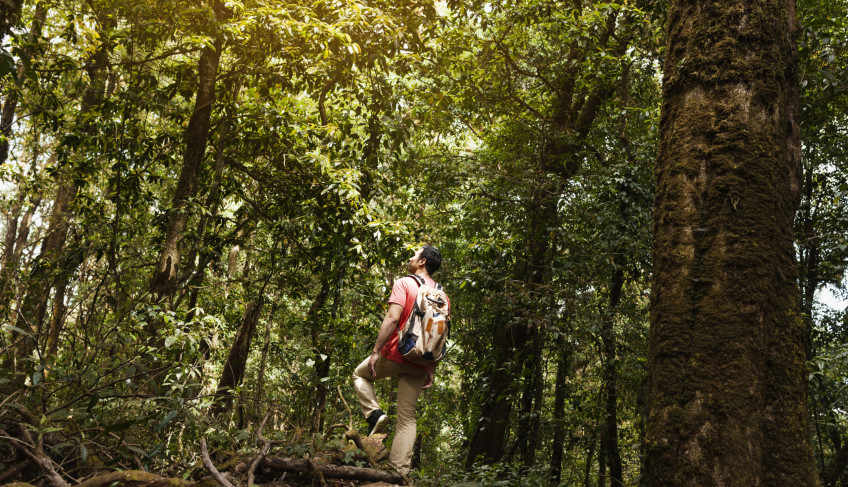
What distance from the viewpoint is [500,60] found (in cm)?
923

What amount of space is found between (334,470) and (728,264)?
10.5 feet

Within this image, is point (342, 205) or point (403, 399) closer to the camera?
point (403, 399)

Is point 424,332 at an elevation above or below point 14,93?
below

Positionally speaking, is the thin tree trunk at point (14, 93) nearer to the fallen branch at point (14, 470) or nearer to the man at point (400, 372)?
the fallen branch at point (14, 470)

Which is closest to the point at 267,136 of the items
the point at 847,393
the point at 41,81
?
the point at 41,81

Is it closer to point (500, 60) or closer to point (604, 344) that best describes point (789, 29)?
point (604, 344)

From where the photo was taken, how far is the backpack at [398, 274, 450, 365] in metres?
4.46

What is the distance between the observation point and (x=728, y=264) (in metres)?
2.11

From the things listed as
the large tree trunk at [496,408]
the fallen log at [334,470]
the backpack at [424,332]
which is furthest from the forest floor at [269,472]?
the large tree trunk at [496,408]

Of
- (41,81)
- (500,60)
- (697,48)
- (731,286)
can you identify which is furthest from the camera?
(500,60)

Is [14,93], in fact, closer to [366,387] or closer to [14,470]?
[14,470]

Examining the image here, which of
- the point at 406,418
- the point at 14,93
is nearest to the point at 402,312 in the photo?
the point at 406,418

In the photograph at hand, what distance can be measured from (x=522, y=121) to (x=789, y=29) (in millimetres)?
6875

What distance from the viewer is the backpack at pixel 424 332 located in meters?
4.46
